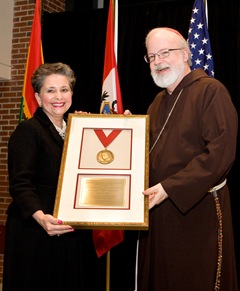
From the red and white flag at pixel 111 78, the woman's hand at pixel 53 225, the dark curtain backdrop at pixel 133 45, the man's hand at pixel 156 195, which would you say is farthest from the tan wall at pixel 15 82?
the man's hand at pixel 156 195

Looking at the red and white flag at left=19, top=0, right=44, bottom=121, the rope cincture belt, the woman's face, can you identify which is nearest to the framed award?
the woman's face

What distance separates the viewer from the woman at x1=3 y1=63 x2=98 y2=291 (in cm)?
248

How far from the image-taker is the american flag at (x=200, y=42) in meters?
4.15

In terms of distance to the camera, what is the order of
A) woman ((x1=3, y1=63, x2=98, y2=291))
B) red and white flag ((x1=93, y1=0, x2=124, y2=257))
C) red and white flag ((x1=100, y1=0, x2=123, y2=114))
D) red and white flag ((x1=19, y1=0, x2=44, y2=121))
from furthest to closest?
red and white flag ((x1=19, y1=0, x2=44, y2=121)), red and white flag ((x1=100, y1=0, x2=123, y2=114)), red and white flag ((x1=93, y1=0, x2=124, y2=257)), woman ((x1=3, y1=63, x2=98, y2=291))

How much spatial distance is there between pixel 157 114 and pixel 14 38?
373 cm

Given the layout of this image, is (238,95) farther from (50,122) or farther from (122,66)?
(50,122)

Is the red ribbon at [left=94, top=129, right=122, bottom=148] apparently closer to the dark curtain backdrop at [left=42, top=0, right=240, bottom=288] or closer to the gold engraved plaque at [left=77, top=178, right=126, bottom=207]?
the gold engraved plaque at [left=77, top=178, right=126, bottom=207]

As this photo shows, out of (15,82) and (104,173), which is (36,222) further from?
(15,82)

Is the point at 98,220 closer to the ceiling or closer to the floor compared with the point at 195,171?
closer to the floor

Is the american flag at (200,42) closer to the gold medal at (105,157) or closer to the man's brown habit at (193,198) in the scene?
the man's brown habit at (193,198)

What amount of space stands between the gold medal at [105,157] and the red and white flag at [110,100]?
168 centimetres

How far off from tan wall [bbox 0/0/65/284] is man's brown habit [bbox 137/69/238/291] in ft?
11.6

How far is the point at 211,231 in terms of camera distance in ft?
8.25

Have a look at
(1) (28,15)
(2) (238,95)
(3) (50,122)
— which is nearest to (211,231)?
(3) (50,122)
